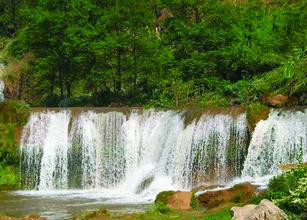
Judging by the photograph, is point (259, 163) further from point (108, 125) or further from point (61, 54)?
point (61, 54)

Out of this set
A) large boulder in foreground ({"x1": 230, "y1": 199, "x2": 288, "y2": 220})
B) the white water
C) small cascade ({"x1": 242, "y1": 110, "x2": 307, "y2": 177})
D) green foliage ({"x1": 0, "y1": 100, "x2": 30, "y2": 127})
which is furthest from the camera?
green foliage ({"x1": 0, "y1": 100, "x2": 30, "y2": 127})

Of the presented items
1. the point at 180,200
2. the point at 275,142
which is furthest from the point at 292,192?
the point at 275,142

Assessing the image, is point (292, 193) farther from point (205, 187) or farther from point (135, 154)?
point (135, 154)

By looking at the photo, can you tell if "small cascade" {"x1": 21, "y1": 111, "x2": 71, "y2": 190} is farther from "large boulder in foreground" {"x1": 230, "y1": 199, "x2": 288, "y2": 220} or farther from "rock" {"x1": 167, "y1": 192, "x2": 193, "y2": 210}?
"large boulder in foreground" {"x1": 230, "y1": 199, "x2": 288, "y2": 220}

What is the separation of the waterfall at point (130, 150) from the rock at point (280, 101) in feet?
4.02

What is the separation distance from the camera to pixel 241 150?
792 inches

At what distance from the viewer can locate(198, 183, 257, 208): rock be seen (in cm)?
1544

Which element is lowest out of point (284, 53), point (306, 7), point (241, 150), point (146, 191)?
point (146, 191)

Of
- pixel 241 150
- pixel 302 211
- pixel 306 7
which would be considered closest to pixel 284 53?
pixel 306 7

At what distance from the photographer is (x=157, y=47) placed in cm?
2895

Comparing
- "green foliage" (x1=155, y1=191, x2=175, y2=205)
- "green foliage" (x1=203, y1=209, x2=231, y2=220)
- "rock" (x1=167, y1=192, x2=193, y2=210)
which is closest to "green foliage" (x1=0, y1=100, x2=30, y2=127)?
"green foliage" (x1=155, y1=191, x2=175, y2=205)

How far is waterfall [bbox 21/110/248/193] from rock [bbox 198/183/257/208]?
3.54 m

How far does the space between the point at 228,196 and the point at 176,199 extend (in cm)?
158

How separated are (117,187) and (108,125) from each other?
263cm
